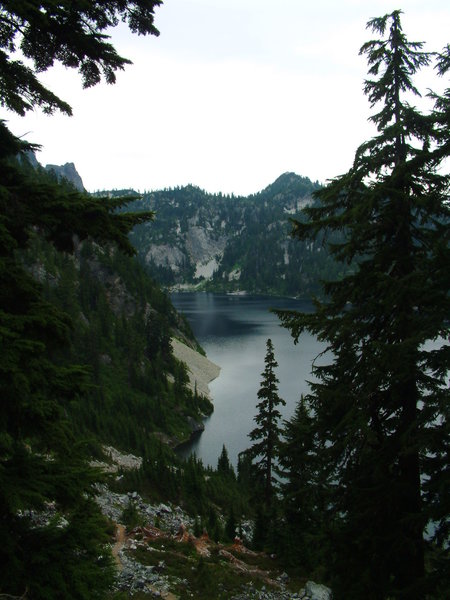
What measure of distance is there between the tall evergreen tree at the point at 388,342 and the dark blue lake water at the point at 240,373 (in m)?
19.8

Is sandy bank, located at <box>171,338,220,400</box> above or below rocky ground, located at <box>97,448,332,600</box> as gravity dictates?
below

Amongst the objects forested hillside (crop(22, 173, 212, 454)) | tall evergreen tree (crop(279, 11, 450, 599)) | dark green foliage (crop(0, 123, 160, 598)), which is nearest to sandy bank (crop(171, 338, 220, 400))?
forested hillside (crop(22, 173, 212, 454))

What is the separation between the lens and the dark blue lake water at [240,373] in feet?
216

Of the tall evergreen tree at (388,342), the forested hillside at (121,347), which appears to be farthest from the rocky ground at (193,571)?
the forested hillside at (121,347)

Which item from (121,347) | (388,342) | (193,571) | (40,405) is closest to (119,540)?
(193,571)

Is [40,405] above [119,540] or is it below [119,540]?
above

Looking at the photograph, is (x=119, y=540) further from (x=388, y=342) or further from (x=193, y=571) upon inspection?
(x=388, y=342)

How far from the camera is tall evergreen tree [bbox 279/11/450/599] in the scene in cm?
856

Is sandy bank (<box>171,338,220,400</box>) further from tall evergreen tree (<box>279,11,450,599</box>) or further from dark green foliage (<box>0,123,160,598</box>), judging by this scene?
dark green foliage (<box>0,123,160,598</box>)

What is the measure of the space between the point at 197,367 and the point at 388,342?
3756 inches

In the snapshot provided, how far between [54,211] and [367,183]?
796 cm

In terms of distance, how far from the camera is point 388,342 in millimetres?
10281

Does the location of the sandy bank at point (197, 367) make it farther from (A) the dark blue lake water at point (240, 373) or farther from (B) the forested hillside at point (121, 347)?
(B) the forested hillside at point (121, 347)

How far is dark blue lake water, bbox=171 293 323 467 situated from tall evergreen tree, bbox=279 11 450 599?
19.8 metres
